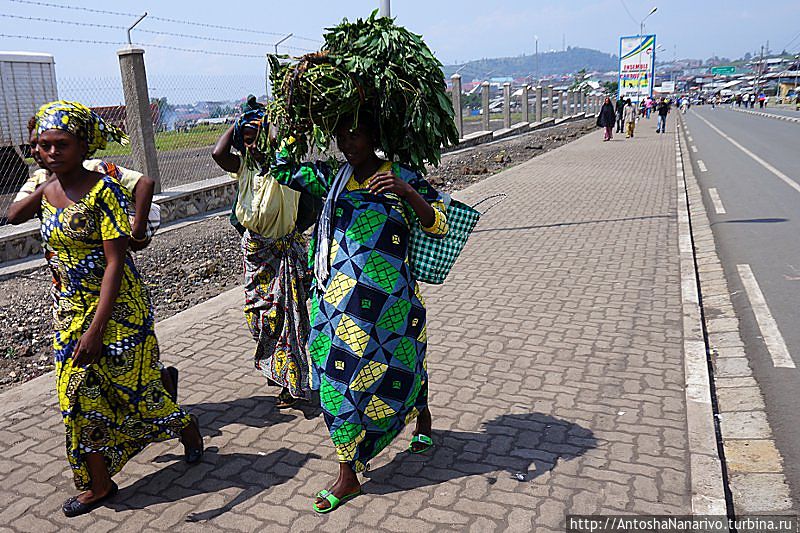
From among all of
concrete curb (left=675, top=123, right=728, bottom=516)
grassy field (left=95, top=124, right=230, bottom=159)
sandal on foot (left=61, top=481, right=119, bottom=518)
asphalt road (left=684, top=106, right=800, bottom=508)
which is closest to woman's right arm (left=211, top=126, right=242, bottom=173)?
sandal on foot (left=61, top=481, right=119, bottom=518)

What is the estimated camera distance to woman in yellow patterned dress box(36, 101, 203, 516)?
118 inches

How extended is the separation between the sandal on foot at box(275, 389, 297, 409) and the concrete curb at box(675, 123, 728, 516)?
231 centimetres

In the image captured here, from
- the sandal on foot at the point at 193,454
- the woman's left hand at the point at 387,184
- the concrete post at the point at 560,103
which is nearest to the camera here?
the woman's left hand at the point at 387,184

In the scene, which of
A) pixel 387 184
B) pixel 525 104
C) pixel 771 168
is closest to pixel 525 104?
pixel 525 104

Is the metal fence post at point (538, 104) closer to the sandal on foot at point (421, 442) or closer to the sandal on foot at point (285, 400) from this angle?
the sandal on foot at point (285, 400)

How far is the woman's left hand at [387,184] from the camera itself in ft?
9.60

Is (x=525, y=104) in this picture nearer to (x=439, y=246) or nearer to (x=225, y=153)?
(x=225, y=153)

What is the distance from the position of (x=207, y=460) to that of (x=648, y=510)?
2234mm

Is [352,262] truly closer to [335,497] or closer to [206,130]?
[335,497]

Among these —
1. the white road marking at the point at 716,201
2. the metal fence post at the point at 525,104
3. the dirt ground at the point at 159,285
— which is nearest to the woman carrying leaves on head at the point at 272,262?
the dirt ground at the point at 159,285

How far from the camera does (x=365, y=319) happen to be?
10.0ft

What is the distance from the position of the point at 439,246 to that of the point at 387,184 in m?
0.49

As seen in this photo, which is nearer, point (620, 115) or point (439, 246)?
point (439, 246)

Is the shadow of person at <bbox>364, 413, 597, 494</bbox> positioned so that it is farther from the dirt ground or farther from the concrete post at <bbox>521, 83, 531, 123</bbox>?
the concrete post at <bbox>521, 83, 531, 123</bbox>
